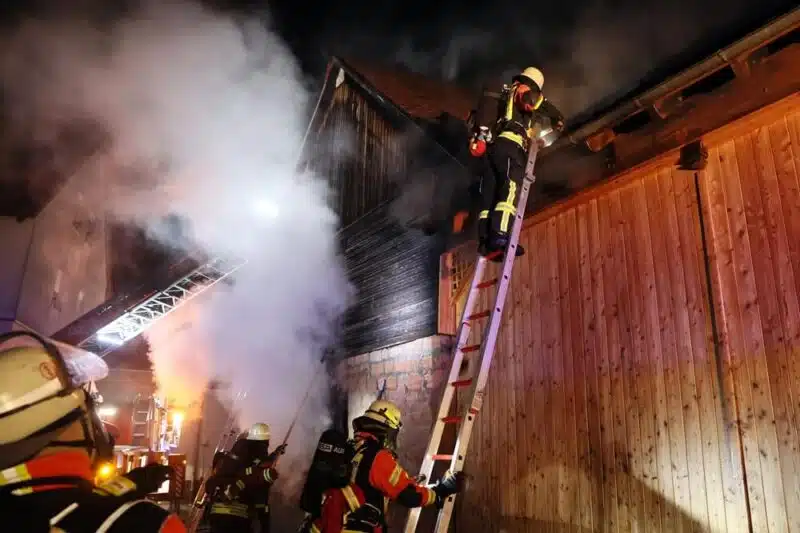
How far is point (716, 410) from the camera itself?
3.81 m

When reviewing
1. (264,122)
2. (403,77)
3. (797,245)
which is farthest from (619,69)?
(264,122)

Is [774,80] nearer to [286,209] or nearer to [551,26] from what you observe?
[551,26]

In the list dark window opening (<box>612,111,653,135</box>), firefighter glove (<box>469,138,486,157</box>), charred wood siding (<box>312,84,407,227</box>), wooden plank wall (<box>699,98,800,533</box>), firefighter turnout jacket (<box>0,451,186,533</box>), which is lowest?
firefighter turnout jacket (<box>0,451,186,533</box>)

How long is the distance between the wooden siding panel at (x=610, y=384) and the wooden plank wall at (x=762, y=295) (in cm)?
15

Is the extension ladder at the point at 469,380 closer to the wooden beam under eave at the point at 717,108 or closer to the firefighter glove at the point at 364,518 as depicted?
the firefighter glove at the point at 364,518

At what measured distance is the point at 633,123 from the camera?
4.79 metres

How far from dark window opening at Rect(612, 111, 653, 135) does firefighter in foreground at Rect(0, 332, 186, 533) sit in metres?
4.52

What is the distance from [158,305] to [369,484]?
40.2ft

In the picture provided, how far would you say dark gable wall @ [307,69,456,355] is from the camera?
7.63 m

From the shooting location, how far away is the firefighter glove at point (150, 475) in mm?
2051

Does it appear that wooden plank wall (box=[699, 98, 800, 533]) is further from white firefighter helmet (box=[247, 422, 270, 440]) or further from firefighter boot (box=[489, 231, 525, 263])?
white firefighter helmet (box=[247, 422, 270, 440])

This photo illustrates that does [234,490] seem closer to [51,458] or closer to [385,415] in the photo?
[385,415]

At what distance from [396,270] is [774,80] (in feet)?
17.9

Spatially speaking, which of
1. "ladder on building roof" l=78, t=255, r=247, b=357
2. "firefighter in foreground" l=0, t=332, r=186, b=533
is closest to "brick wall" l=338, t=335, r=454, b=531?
"firefighter in foreground" l=0, t=332, r=186, b=533
